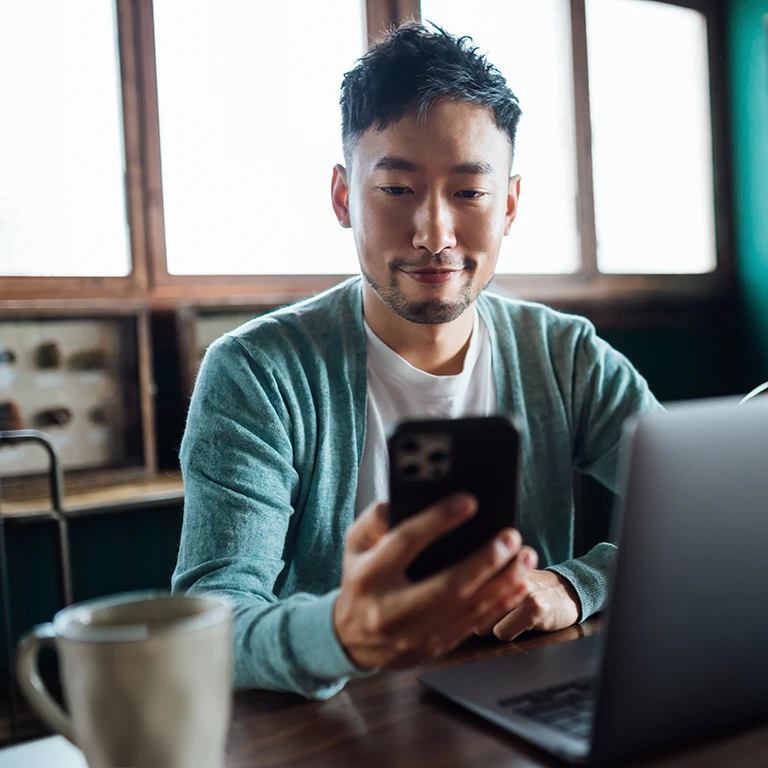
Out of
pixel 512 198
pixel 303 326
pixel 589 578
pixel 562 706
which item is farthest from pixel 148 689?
pixel 512 198

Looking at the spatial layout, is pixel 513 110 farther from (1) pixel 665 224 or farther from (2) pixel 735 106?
(2) pixel 735 106

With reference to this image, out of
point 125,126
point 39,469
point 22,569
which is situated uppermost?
Result: point 125,126

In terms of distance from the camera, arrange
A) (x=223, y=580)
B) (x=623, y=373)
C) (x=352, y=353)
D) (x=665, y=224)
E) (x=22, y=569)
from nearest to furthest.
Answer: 1. (x=223, y=580)
2. (x=352, y=353)
3. (x=623, y=373)
4. (x=22, y=569)
5. (x=665, y=224)

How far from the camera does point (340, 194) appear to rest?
1373mm

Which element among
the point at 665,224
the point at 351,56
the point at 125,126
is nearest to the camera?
the point at 125,126

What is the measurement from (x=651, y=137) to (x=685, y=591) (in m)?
3.57

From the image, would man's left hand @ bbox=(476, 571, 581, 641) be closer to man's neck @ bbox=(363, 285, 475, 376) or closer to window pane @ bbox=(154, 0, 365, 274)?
man's neck @ bbox=(363, 285, 475, 376)

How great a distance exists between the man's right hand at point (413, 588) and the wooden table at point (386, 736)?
46 millimetres

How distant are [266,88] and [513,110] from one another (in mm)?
1706

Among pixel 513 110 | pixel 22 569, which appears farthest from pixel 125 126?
pixel 513 110

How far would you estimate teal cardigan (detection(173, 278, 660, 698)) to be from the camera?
2.53 ft

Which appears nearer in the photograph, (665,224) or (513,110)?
(513,110)

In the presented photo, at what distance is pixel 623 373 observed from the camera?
53.0 inches

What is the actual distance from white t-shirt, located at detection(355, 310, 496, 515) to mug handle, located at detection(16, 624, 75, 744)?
697 millimetres
